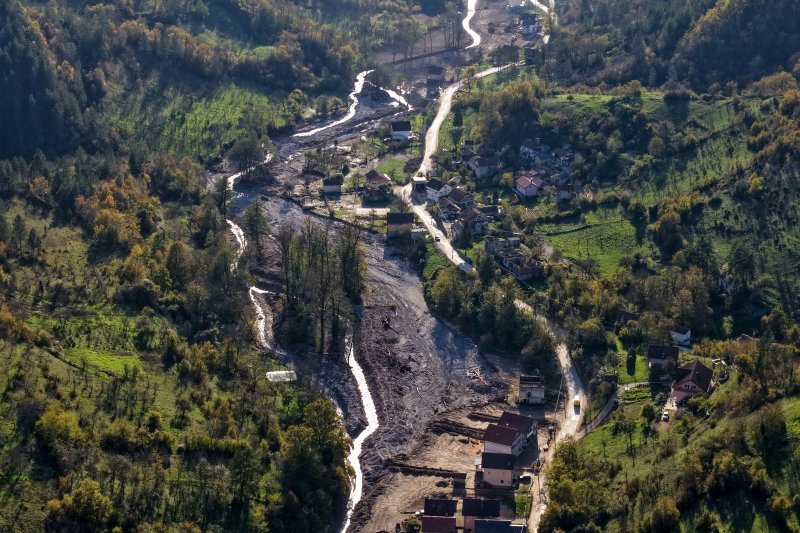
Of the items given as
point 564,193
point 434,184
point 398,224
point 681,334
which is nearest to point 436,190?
point 434,184

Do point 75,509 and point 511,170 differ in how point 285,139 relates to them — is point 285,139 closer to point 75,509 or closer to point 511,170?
point 511,170

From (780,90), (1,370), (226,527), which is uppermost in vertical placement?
(780,90)

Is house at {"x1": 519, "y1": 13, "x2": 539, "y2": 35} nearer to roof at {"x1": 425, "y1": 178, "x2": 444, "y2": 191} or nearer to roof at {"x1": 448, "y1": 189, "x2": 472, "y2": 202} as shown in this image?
roof at {"x1": 425, "y1": 178, "x2": 444, "y2": 191}

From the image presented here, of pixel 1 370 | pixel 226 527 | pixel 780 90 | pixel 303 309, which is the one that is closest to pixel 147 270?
pixel 303 309

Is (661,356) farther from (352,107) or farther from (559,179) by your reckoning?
(352,107)

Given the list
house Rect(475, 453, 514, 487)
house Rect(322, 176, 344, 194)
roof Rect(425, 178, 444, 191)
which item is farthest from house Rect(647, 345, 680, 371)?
house Rect(322, 176, 344, 194)

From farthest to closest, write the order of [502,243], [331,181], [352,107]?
[352,107] < [331,181] < [502,243]
